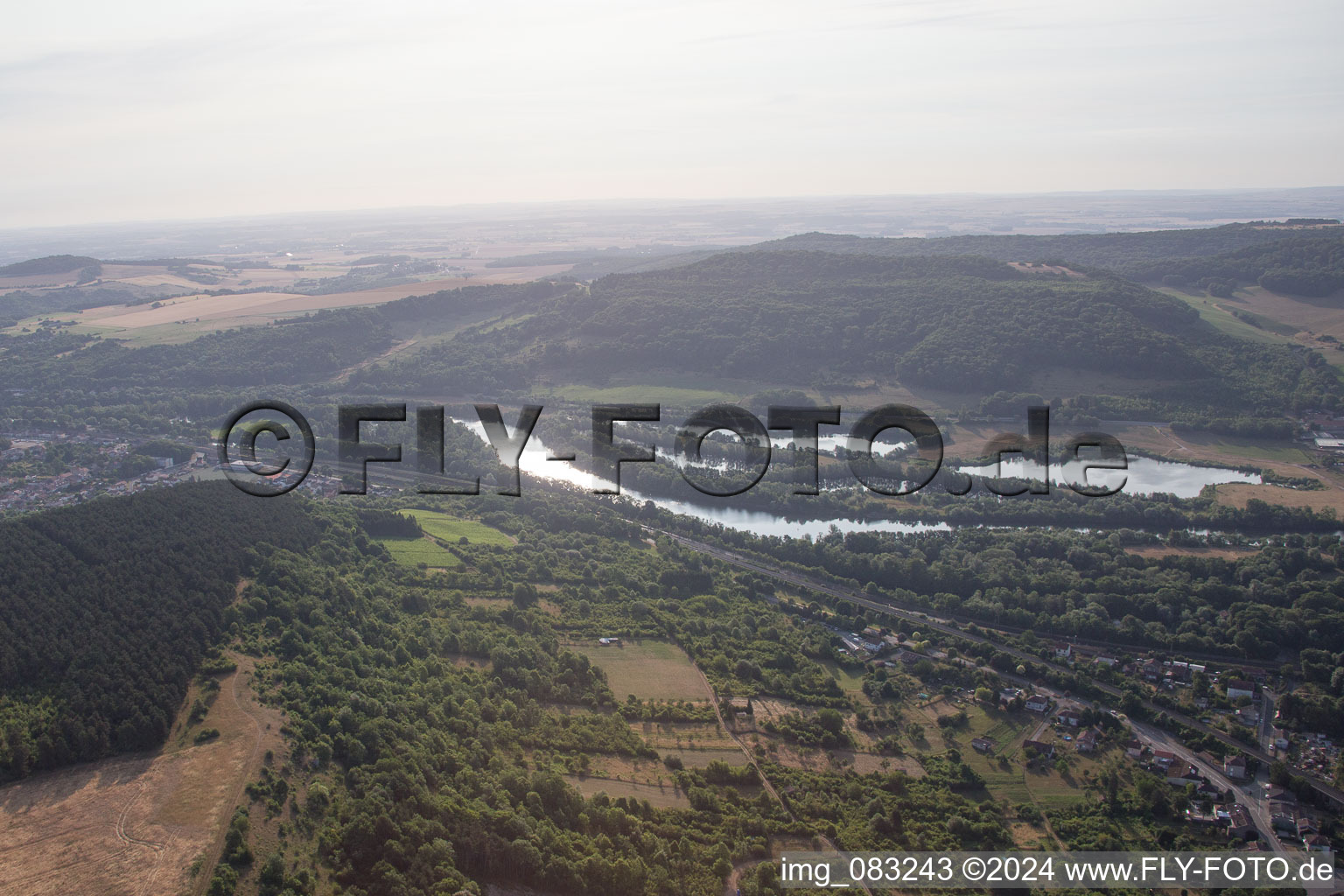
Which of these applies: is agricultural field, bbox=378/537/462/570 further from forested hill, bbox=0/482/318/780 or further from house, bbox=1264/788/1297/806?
house, bbox=1264/788/1297/806

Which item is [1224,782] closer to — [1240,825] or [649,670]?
[1240,825]

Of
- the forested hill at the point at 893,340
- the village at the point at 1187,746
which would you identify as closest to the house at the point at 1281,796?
the village at the point at 1187,746

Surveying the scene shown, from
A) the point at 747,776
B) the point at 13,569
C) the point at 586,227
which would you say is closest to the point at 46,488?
the point at 13,569

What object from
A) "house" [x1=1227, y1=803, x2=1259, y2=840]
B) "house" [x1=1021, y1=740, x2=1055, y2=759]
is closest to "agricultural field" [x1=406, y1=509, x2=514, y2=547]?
"house" [x1=1021, y1=740, x2=1055, y2=759]

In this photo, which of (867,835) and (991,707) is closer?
(867,835)

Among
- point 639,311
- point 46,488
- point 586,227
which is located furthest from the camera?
point 586,227

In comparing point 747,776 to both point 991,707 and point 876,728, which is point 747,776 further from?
point 991,707

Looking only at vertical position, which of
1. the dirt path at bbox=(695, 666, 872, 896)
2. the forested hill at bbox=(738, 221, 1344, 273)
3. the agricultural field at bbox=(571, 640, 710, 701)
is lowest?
the dirt path at bbox=(695, 666, 872, 896)
